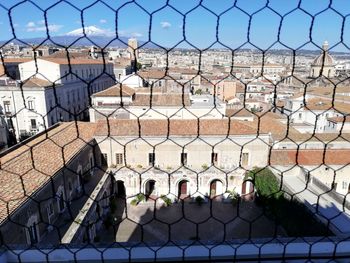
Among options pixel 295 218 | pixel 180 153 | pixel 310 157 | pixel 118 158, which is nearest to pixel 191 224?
pixel 180 153

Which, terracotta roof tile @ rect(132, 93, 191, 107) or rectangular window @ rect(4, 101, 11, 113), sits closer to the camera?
rectangular window @ rect(4, 101, 11, 113)

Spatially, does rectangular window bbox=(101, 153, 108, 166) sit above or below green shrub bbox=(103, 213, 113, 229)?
above

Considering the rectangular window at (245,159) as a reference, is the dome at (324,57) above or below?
above

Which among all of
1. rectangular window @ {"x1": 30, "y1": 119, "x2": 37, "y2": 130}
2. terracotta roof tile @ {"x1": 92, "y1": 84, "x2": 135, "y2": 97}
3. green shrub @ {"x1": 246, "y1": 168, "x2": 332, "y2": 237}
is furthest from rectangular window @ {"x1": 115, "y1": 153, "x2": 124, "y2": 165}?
green shrub @ {"x1": 246, "y1": 168, "x2": 332, "y2": 237}

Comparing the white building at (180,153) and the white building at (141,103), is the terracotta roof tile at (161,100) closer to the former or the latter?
the white building at (141,103)

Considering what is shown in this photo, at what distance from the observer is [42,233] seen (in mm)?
3547

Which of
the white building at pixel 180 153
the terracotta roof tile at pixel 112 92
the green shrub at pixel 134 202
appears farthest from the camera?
the terracotta roof tile at pixel 112 92

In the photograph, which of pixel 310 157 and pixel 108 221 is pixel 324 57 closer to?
pixel 108 221

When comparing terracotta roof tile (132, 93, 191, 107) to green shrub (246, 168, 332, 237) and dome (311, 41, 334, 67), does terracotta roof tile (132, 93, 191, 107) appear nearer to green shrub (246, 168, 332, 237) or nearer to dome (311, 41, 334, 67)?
green shrub (246, 168, 332, 237)

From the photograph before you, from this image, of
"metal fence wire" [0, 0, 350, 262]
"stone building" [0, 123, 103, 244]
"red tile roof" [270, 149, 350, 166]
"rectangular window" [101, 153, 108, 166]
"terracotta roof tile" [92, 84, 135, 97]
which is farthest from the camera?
"rectangular window" [101, 153, 108, 166]

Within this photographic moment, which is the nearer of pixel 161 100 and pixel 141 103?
pixel 161 100

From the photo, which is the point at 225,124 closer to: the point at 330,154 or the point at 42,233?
the point at 330,154

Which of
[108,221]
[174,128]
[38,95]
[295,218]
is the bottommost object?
[108,221]

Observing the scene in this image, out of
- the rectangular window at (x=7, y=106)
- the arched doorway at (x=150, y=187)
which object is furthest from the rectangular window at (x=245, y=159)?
the rectangular window at (x=7, y=106)
